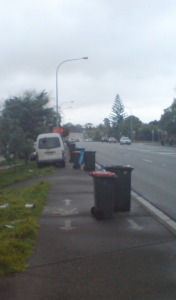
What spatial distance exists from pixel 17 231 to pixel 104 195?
276 centimetres

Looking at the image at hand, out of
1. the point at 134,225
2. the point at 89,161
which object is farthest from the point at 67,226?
the point at 89,161

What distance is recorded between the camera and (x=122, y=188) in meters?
12.9

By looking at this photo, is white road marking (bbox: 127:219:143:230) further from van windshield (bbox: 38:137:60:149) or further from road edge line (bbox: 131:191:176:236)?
van windshield (bbox: 38:137:60:149)

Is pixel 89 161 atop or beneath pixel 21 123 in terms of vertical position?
beneath

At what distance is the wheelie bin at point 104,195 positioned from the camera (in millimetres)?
11719

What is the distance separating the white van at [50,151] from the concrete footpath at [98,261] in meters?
19.2

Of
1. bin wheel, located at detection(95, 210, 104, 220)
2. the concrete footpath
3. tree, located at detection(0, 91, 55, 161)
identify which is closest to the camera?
the concrete footpath

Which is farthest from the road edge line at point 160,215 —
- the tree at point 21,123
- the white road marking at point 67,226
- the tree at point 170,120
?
the tree at point 170,120

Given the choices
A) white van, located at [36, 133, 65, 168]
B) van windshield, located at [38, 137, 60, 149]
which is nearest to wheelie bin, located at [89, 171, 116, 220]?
white van, located at [36, 133, 65, 168]

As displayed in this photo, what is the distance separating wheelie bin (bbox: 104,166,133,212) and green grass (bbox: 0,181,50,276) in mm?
1763

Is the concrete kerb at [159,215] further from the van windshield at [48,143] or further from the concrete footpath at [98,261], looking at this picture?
the van windshield at [48,143]

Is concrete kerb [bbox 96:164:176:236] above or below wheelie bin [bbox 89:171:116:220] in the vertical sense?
below

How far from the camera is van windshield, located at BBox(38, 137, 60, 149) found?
31656 mm

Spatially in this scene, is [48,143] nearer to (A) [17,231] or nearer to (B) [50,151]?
(B) [50,151]
